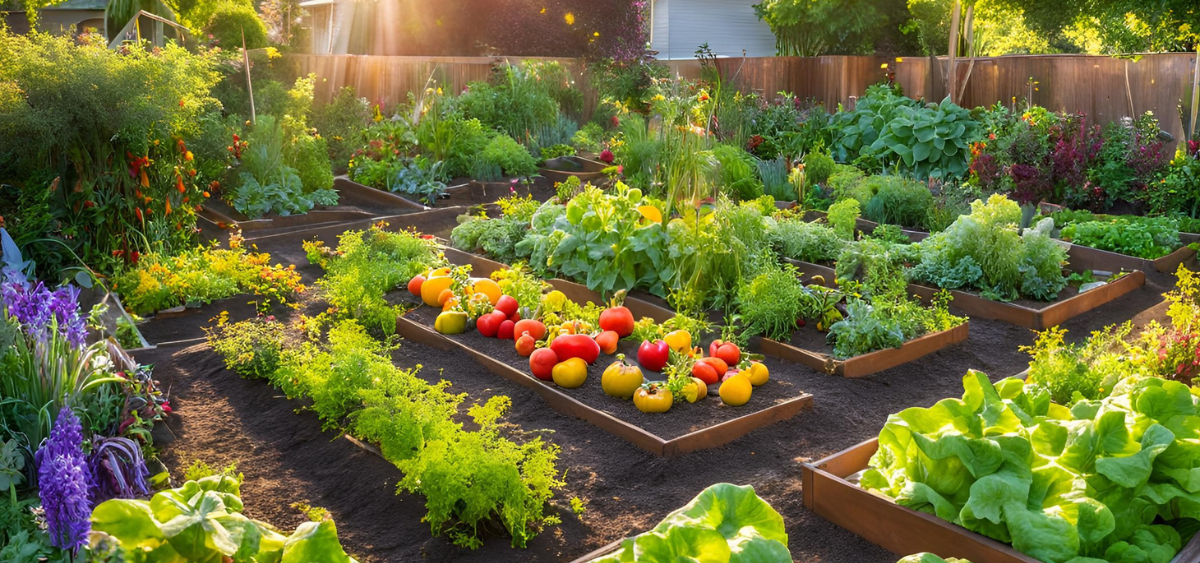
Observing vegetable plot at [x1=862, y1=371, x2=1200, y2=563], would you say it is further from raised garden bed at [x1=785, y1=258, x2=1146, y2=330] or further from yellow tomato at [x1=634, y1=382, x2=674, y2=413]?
raised garden bed at [x1=785, y1=258, x2=1146, y2=330]

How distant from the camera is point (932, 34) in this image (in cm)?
2789

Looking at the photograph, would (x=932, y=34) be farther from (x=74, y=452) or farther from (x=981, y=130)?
(x=74, y=452)

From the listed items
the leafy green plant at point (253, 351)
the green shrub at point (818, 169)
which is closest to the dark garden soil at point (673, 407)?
the leafy green plant at point (253, 351)

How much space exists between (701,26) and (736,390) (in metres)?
26.1

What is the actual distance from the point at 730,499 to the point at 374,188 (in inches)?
399

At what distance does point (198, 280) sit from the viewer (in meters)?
7.07

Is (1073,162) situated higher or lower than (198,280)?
higher

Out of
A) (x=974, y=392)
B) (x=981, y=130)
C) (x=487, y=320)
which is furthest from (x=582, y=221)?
(x=981, y=130)

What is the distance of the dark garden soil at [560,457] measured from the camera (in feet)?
12.5

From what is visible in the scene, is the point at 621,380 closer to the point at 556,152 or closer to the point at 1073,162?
the point at 1073,162

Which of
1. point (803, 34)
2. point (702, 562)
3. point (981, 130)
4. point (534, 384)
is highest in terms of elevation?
point (803, 34)

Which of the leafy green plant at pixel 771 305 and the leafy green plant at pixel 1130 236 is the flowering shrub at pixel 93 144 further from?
the leafy green plant at pixel 1130 236

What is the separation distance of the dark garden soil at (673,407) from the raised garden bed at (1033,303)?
1.97 meters

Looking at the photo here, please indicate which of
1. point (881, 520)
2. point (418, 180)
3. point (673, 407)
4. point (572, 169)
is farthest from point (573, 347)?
point (572, 169)
